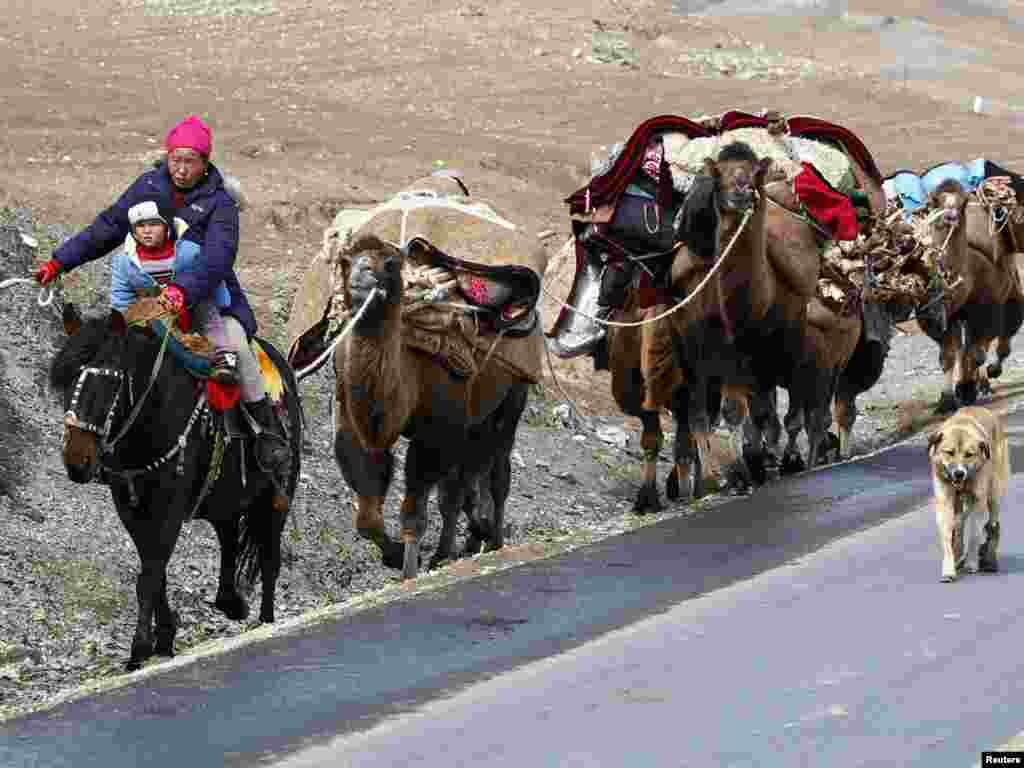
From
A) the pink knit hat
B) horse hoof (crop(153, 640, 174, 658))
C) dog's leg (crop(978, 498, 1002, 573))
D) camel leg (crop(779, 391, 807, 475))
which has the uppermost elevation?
the pink knit hat

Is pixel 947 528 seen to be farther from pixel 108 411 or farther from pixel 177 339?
pixel 108 411

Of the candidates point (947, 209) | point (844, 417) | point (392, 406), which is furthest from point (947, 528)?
point (947, 209)

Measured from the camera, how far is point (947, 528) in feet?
40.3

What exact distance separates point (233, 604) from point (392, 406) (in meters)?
1.52

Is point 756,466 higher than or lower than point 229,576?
lower

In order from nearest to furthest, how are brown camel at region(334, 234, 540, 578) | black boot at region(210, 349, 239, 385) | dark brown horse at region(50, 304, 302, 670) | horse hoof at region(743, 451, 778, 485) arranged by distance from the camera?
dark brown horse at region(50, 304, 302, 670) → black boot at region(210, 349, 239, 385) → brown camel at region(334, 234, 540, 578) → horse hoof at region(743, 451, 778, 485)

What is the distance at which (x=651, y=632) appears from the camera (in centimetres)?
1126

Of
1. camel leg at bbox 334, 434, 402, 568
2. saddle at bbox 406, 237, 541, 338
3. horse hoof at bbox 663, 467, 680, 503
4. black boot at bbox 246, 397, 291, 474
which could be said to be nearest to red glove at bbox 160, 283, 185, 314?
black boot at bbox 246, 397, 291, 474

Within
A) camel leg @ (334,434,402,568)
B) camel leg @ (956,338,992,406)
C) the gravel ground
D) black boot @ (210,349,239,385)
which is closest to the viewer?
black boot @ (210,349,239,385)

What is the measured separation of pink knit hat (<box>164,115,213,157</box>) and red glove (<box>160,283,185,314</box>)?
84cm

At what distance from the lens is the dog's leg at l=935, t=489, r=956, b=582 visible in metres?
12.3

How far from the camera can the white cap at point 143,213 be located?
1171cm

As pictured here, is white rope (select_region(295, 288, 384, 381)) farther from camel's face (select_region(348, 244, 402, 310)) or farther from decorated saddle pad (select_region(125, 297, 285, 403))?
decorated saddle pad (select_region(125, 297, 285, 403))

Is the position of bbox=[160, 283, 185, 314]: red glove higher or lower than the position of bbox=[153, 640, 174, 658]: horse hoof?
higher
